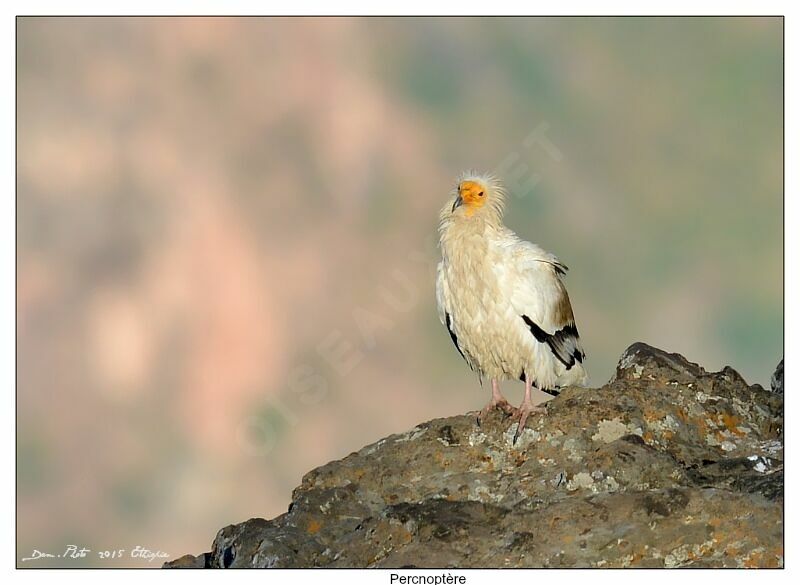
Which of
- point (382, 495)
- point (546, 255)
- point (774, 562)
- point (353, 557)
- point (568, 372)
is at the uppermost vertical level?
point (546, 255)

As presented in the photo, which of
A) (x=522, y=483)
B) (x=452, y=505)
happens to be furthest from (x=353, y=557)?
(x=522, y=483)

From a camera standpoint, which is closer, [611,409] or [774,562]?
[774,562]

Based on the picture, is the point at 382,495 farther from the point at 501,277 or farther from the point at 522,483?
the point at 501,277

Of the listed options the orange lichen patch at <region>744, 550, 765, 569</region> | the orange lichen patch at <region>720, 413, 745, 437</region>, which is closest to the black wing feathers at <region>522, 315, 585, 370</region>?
the orange lichen patch at <region>720, 413, 745, 437</region>

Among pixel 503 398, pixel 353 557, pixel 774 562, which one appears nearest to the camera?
pixel 774 562

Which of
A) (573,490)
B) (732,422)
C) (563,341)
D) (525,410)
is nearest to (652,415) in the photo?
(732,422)

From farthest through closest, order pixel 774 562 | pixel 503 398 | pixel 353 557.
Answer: pixel 503 398 → pixel 353 557 → pixel 774 562

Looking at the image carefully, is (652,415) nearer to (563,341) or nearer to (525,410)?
(525,410)
